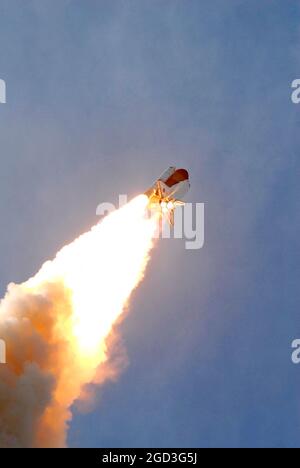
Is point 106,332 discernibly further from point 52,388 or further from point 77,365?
point 52,388

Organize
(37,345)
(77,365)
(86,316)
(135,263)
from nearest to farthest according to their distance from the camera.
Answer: (37,345)
(77,365)
(86,316)
(135,263)

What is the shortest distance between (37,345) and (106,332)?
8.34 metres

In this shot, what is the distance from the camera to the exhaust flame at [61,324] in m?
46.2

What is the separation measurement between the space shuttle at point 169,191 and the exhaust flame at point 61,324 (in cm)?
107

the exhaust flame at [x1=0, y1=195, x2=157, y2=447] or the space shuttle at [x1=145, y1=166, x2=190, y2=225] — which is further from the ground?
the space shuttle at [x1=145, y1=166, x2=190, y2=225]

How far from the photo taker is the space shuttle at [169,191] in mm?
57438

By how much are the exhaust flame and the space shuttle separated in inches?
42.2

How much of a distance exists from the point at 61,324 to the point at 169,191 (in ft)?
55.8

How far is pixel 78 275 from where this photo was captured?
56.7m

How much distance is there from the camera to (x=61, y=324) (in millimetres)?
52344

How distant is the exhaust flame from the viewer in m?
46.2

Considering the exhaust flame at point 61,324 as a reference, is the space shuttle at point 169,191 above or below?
above
